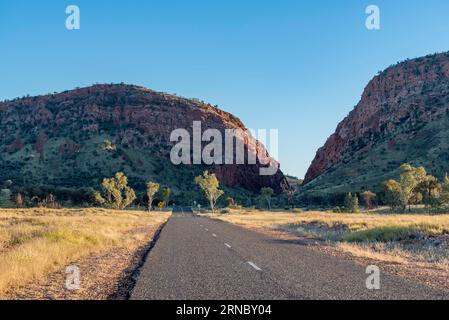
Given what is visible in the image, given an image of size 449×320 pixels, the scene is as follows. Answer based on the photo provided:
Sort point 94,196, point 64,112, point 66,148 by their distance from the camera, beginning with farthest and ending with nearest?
point 64,112
point 66,148
point 94,196

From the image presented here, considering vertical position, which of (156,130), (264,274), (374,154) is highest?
(156,130)

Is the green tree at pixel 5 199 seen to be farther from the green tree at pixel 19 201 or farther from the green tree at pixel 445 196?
the green tree at pixel 445 196

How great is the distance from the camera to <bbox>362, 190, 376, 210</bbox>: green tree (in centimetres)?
8069

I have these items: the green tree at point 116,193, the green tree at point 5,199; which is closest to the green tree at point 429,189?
the green tree at point 116,193

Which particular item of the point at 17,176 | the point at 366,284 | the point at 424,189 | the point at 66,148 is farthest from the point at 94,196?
→ the point at 366,284

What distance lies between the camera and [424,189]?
6875 centimetres

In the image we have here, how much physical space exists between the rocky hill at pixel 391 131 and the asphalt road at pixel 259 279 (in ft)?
255

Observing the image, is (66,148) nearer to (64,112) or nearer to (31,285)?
(64,112)

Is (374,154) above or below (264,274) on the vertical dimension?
above

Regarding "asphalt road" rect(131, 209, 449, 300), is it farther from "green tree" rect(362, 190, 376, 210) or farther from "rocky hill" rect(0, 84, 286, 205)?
"rocky hill" rect(0, 84, 286, 205)

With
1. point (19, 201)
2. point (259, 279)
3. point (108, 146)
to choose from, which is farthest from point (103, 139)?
point (259, 279)

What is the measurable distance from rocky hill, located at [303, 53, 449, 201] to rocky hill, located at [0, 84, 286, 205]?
33417 mm
